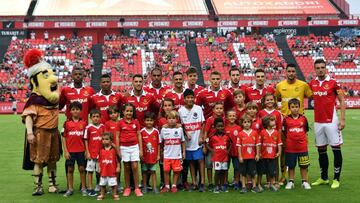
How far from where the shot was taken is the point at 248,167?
363 inches

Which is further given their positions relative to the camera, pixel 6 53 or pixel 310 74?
pixel 6 53

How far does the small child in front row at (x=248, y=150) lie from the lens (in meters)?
9.20

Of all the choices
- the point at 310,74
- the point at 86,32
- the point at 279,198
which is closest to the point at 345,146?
the point at 279,198

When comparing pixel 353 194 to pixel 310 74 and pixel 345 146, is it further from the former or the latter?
pixel 310 74

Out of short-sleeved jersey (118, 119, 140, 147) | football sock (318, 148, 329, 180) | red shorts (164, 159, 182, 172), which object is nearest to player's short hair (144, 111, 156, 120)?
short-sleeved jersey (118, 119, 140, 147)

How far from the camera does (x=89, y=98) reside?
380 inches

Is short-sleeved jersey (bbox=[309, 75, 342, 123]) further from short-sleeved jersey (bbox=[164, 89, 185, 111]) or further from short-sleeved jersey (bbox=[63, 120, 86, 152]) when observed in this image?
short-sleeved jersey (bbox=[63, 120, 86, 152])

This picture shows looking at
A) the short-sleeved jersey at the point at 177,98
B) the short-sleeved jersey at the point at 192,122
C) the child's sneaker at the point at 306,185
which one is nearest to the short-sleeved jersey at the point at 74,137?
the short-sleeved jersey at the point at 177,98

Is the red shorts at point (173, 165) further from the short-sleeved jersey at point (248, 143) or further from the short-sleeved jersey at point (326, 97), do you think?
the short-sleeved jersey at point (326, 97)

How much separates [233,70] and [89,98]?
2.51m

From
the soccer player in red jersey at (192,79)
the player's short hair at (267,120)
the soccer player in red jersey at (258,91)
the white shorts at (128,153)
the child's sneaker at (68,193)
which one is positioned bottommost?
the child's sneaker at (68,193)

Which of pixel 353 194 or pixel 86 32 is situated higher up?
pixel 86 32

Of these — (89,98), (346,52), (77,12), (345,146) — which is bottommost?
(345,146)

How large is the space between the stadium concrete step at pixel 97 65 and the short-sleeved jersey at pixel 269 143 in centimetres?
3300
